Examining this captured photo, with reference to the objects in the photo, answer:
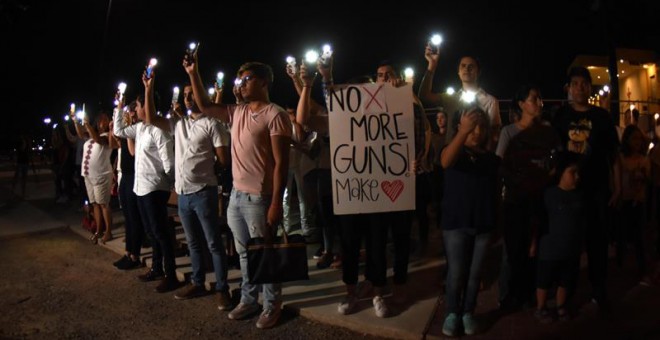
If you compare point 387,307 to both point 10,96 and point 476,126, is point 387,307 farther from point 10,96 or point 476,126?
point 10,96

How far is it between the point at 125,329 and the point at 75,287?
5.50ft

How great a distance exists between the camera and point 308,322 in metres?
4.64

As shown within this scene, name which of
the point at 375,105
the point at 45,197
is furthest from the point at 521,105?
the point at 45,197

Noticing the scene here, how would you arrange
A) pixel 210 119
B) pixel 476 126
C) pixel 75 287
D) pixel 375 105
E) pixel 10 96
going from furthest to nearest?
pixel 10 96 < pixel 75 287 < pixel 210 119 < pixel 375 105 < pixel 476 126

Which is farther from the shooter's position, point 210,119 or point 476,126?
point 210,119

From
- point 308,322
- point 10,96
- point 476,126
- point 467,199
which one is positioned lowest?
point 308,322

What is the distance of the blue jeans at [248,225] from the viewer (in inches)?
170

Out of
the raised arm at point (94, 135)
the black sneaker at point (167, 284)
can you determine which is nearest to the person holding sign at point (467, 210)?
the black sneaker at point (167, 284)

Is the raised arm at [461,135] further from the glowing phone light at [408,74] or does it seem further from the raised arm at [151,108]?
the raised arm at [151,108]

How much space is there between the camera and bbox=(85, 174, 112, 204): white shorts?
7.82 meters

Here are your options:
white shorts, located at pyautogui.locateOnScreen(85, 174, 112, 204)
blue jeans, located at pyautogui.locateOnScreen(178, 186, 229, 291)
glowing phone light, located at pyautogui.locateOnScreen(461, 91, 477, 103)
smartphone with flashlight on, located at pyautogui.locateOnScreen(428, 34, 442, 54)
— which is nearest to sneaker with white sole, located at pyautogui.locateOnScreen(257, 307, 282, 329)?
blue jeans, located at pyautogui.locateOnScreen(178, 186, 229, 291)

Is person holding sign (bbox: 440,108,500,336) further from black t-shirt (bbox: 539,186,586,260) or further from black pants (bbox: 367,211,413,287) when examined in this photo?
black pants (bbox: 367,211,413,287)

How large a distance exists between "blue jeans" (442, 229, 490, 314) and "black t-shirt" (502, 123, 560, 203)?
0.57 metres

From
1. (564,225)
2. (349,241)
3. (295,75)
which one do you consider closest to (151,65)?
(295,75)
